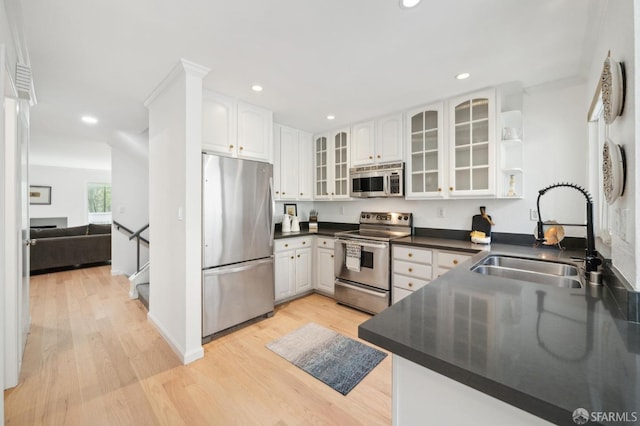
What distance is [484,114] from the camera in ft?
8.52

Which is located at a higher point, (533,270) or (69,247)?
(533,270)

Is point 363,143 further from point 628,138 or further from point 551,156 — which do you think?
point 628,138

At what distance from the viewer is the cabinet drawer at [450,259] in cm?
249

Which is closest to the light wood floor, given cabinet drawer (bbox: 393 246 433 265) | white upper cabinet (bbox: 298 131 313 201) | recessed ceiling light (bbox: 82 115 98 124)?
cabinet drawer (bbox: 393 246 433 265)

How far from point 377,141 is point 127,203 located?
4.67 meters

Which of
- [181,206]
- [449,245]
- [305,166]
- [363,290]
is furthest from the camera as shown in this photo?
[305,166]

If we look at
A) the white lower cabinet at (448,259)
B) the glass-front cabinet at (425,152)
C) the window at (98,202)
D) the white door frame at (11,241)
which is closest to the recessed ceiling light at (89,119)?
the white door frame at (11,241)

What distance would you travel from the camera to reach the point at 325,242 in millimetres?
3629

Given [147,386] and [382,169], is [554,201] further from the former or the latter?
[147,386]

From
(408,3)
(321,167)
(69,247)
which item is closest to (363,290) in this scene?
(321,167)

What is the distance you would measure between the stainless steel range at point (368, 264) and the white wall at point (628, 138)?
1.96 metres

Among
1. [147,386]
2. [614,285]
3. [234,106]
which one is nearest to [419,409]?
[614,285]

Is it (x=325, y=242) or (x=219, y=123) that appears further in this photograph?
(x=325, y=242)

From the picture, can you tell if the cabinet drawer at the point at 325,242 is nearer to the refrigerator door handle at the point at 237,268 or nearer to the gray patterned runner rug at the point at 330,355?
the refrigerator door handle at the point at 237,268
